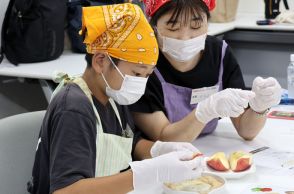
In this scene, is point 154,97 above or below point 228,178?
above

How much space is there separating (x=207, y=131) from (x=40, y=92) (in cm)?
150

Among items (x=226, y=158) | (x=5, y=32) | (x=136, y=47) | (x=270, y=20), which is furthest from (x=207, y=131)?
(x=270, y=20)

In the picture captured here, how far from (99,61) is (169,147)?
0.32 m

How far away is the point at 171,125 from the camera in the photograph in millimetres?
1615

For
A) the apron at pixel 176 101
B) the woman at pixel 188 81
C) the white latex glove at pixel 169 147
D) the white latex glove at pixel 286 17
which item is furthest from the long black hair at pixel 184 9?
the white latex glove at pixel 286 17

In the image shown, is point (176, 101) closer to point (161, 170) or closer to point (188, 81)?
point (188, 81)

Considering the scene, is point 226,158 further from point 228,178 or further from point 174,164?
point 174,164

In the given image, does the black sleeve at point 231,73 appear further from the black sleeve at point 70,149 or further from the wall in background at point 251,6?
the wall in background at point 251,6

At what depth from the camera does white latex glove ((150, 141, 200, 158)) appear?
1364 mm

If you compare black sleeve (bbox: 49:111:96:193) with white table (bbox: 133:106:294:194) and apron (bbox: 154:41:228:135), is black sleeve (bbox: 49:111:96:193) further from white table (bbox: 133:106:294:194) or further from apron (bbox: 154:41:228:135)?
apron (bbox: 154:41:228:135)

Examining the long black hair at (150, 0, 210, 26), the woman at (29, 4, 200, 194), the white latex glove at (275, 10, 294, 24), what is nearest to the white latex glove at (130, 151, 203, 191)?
the woman at (29, 4, 200, 194)

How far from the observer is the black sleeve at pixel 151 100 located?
1.67 m

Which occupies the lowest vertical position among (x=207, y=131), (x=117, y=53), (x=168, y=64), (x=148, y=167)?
(x=207, y=131)

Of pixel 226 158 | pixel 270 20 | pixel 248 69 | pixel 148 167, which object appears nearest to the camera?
pixel 148 167
